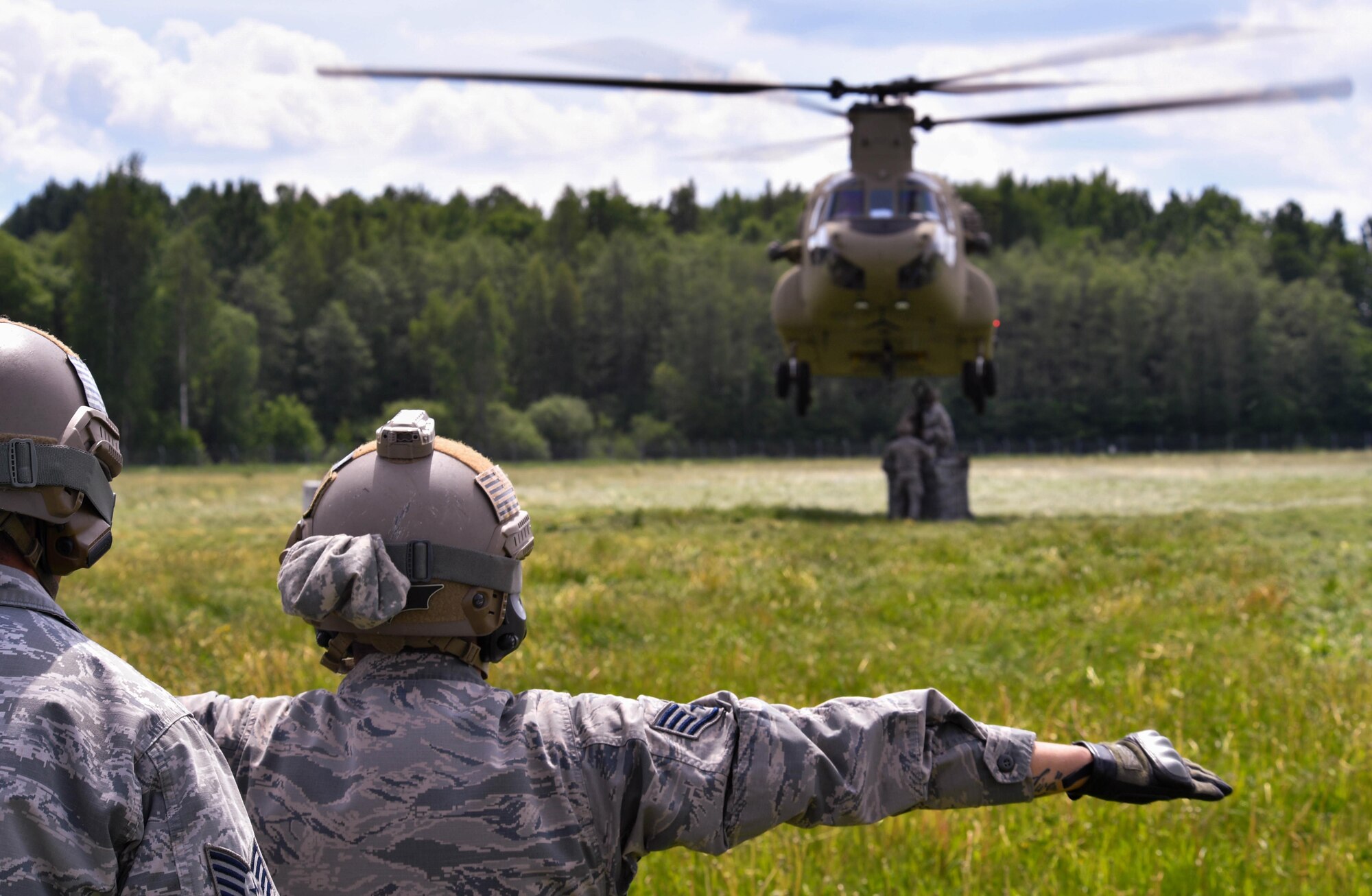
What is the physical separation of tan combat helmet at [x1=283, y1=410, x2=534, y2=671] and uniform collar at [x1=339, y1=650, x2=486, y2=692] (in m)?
0.03

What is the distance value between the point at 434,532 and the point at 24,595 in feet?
3.29

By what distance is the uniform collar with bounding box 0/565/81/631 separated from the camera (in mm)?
2160

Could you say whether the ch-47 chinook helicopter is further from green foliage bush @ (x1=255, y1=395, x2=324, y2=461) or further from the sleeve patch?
green foliage bush @ (x1=255, y1=395, x2=324, y2=461)

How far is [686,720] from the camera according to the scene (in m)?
2.98

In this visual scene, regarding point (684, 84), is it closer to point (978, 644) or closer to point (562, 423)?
point (978, 644)

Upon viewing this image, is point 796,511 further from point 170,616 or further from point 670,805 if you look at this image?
point 670,805

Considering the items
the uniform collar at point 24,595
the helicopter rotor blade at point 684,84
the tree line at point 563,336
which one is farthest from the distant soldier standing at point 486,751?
the tree line at point 563,336

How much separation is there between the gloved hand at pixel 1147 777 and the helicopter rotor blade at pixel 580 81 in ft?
54.2

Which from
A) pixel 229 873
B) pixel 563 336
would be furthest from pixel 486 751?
pixel 563 336

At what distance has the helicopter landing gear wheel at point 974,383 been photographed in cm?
2477

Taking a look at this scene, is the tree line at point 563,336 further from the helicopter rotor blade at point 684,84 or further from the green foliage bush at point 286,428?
the helicopter rotor blade at point 684,84

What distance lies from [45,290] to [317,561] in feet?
287

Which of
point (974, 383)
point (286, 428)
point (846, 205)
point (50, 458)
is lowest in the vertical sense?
point (286, 428)

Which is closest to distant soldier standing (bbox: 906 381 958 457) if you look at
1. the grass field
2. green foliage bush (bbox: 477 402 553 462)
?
the grass field
